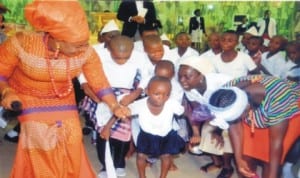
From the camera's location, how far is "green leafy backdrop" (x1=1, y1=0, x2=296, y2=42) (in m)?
3.69

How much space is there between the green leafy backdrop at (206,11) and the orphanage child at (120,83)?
90 centimetres

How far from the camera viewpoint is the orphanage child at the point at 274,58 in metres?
3.83

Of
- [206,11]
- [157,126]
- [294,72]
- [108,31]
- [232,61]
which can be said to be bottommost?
[157,126]

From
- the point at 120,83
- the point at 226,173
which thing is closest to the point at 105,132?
the point at 120,83

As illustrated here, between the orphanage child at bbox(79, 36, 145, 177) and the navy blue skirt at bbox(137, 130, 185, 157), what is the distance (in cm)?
20

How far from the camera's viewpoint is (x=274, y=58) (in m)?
3.99

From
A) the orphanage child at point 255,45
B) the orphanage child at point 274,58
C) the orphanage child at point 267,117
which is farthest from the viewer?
the orphanage child at point 255,45

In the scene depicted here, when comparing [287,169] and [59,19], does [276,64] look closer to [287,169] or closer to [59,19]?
[287,169]

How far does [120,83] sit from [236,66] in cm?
94

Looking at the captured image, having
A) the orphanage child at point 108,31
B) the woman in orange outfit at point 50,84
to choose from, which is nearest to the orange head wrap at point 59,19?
the woman in orange outfit at point 50,84

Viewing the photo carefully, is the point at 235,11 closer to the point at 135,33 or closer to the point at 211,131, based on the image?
the point at 135,33

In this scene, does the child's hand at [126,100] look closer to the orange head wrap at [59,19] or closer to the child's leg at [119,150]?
the child's leg at [119,150]

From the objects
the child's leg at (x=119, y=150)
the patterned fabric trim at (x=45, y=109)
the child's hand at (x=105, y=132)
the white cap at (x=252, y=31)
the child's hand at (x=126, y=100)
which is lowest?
the child's leg at (x=119, y=150)

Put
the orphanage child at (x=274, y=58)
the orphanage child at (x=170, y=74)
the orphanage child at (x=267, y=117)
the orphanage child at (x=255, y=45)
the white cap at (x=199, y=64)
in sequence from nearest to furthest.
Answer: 1. the orphanage child at (x=267, y=117)
2. the white cap at (x=199, y=64)
3. the orphanage child at (x=170, y=74)
4. the orphanage child at (x=274, y=58)
5. the orphanage child at (x=255, y=45)
